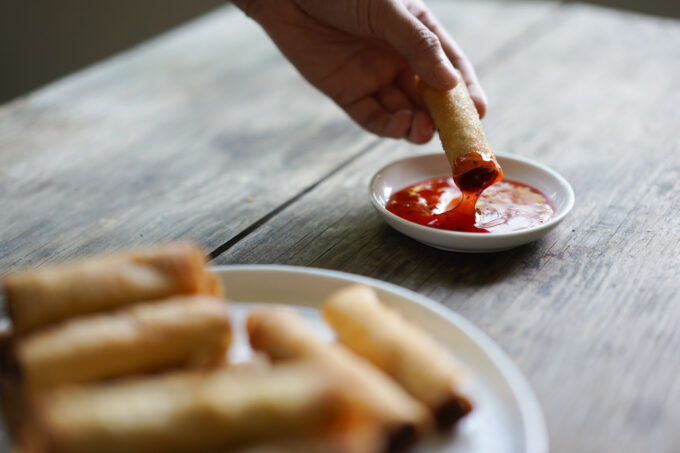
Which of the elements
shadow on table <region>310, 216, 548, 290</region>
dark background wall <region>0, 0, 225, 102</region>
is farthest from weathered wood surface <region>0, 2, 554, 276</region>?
dark background wall <region>0, 0, 225, 102</region>

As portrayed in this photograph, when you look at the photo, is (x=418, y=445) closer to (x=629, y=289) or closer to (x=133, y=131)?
(x=629, y=289)

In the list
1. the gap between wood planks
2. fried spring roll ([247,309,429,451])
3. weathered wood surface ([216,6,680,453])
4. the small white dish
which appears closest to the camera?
fried spring roll ([247,309,429,451])

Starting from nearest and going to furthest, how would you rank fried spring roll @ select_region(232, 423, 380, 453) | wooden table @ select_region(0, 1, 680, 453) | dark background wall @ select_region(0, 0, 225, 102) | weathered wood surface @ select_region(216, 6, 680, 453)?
fried spring roll @ select_region(232, 423, 380, 453), weathered wood surface @ select_region(216, 6, 680, 453), wooden table @ select_region(0, 1, 680, 453), dark background wall @ select_region(0, 0, 225, 102)

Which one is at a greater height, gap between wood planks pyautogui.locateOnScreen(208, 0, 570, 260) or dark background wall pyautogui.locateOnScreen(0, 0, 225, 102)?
gap between wood planks pyautogui.locateOnScreen(208, 0, 570, 260)

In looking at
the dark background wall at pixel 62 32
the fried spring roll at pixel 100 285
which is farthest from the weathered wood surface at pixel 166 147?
the dark background wall at pixel 62 32

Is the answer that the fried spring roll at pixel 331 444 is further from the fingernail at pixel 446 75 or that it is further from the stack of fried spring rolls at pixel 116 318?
the fingernail at pixel 446 75

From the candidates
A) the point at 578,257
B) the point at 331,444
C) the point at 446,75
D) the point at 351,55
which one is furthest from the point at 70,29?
the point at 331,444

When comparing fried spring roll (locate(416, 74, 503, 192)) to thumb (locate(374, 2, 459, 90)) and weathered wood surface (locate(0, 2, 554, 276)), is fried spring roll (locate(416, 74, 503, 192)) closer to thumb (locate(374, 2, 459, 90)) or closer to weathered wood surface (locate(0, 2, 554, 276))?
thumb (locate(374, 2, 459, 90))

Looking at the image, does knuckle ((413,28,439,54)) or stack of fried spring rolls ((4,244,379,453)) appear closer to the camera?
stack of fried spring rolls ((4,244,379,453))

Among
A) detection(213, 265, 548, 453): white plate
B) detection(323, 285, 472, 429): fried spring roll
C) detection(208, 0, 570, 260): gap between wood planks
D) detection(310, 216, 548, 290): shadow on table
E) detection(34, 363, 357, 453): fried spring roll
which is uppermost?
detection(34, 363, 357, 453): fried spring roll
